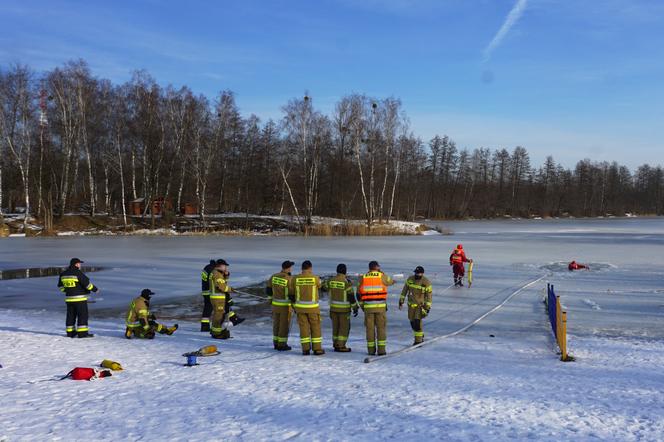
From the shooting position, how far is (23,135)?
41094 mm

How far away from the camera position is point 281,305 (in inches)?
342

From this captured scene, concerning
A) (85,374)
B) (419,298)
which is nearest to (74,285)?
(85,374)

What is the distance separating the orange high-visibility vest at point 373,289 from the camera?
844 cm

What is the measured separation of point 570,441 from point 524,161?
376ft

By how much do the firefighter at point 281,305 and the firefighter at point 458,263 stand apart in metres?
8.31

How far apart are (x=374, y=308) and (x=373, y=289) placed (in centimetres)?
30

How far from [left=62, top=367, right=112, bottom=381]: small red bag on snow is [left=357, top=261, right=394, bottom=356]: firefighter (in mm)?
3823

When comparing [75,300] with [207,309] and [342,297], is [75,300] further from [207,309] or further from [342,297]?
[342,297]

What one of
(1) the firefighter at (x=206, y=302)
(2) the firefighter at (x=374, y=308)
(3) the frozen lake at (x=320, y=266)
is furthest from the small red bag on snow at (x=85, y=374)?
(3) the frozen lake at (x=320, y=266)

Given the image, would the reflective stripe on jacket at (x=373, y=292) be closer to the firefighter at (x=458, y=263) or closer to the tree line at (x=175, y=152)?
the firefighter at (x=458, y=263)

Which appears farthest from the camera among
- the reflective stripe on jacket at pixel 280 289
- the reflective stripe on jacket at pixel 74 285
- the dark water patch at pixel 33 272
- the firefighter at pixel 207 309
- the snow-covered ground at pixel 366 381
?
the dark water patch at pixel 33 272

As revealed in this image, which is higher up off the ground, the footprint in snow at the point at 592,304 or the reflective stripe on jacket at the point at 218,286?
the reflective stripe on jacket at the point at 218,286

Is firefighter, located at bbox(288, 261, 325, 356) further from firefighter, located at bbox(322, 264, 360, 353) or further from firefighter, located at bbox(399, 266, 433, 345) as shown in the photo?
firefighter, located at bbox(399, 266, 433, 345)

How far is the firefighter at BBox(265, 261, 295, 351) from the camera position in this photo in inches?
342
